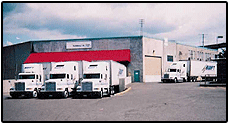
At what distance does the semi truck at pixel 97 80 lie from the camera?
68.9 feet

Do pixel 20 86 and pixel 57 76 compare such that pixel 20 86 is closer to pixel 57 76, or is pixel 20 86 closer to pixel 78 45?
pixel 57 76

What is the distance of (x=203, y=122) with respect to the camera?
10086 mm

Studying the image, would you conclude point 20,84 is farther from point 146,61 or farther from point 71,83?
point 146,61

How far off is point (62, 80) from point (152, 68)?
28586 millimetres

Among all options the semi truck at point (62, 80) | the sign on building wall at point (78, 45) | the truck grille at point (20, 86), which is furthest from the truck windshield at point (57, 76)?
the sign on building wall at point (78, 45)

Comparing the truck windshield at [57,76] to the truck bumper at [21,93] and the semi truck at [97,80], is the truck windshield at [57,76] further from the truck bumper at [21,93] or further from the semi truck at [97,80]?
the truck bumper at [21,93]

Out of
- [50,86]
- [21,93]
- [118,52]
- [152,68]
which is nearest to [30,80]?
[21,93]

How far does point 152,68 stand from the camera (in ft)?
156

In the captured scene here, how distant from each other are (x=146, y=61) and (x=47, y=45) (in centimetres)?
2076

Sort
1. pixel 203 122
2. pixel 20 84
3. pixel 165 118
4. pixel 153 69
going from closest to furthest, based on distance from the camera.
A: 1. pixel 203 122
2. pixel 165 118
3. pixel 20 84
4. pixel 153 69

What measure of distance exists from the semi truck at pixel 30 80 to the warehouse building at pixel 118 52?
20.2 m

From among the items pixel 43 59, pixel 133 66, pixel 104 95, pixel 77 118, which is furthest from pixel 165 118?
pixel 43 59

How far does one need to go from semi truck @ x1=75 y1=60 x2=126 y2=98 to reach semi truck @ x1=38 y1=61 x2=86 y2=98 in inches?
38.1

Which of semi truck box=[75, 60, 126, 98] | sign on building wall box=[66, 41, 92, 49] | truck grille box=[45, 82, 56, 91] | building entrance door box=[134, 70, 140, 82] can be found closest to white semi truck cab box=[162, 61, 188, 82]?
building entrance door box=[134, 70, 140, 82]
